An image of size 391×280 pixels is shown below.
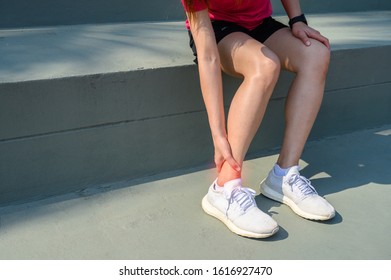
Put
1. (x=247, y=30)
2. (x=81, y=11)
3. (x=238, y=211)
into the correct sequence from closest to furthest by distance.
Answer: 1. (x=238, y=211)
2. (x=247, y=30)
3. (x=81, y=11)

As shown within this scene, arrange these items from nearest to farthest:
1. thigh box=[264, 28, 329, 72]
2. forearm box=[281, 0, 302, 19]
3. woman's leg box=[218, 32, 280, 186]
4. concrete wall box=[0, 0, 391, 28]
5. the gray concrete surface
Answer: the gray concrete surface, woman's leg box=[218, 32, 280, 186], thigh box=[264, 28, 329, 72], forearm box=[281, 0, 302, 19], concrete wall box=[0, 0, 391, 28]

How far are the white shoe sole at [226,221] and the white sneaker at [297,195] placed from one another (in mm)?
144

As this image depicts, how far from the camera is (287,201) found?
4.95 feet

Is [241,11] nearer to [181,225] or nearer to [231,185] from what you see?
[231,185]

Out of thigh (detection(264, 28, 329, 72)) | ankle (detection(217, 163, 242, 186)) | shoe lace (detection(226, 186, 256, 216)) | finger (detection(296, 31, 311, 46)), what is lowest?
shoe lace (detection(226, 186, 256, 216))

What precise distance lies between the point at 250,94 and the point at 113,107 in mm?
441

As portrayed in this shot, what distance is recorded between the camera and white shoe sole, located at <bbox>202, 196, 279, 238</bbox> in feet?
4.41

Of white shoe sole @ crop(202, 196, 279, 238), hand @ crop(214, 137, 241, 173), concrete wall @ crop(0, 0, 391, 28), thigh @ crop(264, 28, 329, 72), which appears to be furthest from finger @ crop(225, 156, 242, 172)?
concrete wall @ crop(0, 0, 391, 28)

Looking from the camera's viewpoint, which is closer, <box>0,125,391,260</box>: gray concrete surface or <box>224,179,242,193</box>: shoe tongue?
<box>0,125,391,260</box>: gray concrete surface

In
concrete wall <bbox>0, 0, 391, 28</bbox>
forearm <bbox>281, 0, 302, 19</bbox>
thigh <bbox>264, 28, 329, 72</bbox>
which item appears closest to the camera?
thigh <bbox>264, 28, 329, 72</bbox>

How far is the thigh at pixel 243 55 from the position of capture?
142 cm

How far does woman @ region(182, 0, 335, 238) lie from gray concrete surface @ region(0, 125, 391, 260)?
5 centimetres

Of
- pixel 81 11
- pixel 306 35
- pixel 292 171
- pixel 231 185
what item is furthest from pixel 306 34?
pixel 81 11

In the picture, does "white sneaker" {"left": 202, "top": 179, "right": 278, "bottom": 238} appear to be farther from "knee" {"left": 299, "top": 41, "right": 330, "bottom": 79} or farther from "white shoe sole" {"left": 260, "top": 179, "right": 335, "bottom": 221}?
"knee" {"left": 299, "top": 41, "right": 330, "bottom": 79}
